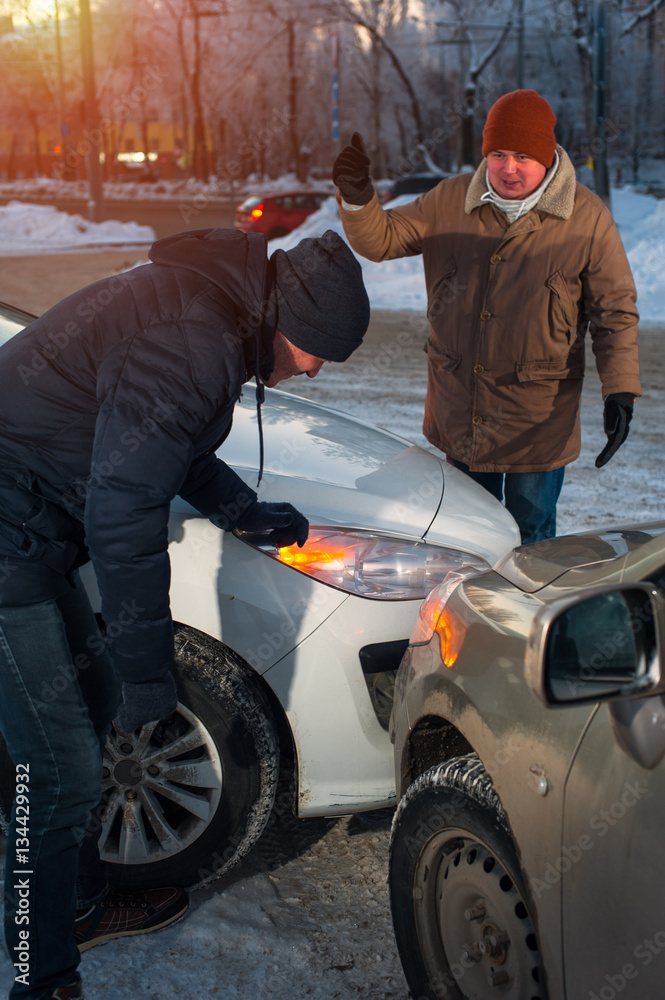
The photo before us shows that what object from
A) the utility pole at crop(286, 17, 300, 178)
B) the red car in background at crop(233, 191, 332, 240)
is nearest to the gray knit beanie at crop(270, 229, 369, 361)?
the red car in background at crop(233, 191, 332, 240)

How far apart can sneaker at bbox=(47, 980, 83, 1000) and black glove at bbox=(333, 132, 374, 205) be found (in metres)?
2.51

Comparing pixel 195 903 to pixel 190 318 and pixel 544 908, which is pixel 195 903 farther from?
pixel 190 318

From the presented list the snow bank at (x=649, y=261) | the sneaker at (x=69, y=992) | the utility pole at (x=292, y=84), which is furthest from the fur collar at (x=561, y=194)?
the utility pole at (x=292, y=84)

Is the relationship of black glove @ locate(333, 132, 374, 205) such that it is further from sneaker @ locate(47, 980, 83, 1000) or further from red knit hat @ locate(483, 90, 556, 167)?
sneaker @ locate(47, 980, 83, 1000)

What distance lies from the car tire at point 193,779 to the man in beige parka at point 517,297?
4.80ft

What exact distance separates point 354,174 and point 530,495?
1.32 metres

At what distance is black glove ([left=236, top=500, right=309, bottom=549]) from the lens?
89.4 inches

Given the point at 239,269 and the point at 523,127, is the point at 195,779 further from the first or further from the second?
the point at 523,127

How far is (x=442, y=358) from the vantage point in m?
3.38

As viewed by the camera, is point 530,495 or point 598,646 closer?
point 598,646

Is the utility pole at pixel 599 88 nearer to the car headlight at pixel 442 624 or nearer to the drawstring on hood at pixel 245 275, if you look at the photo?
the car headlight at pixel 442 624

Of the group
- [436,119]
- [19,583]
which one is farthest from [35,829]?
[436,119]

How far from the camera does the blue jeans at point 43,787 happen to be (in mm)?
1854

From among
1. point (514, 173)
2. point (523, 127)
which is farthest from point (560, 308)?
point (523, 127)
